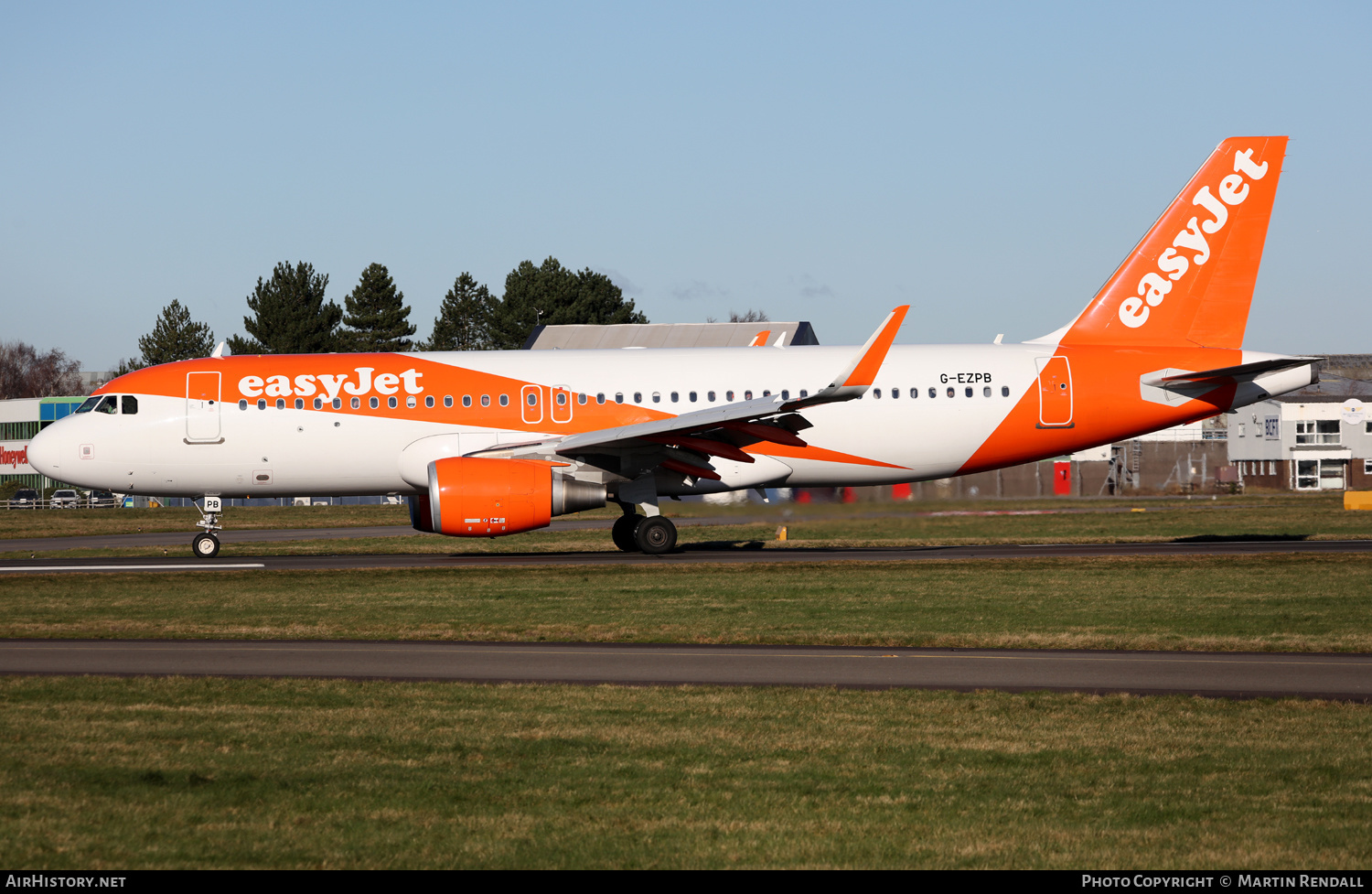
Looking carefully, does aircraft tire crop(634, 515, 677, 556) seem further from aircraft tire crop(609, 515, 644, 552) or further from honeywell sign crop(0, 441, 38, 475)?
honeywell sign crop(0, 441, 38, 475)

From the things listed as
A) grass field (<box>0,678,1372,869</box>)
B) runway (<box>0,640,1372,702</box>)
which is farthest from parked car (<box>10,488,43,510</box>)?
grass field (<box>0,678,1372,869</box>)

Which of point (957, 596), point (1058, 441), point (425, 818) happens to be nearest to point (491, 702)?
point (425, 818)

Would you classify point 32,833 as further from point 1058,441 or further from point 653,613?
point 1058,441

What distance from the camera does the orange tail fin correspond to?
2612 centimetres

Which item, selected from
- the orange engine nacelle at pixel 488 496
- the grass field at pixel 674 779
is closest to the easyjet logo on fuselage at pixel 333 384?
the orange engine nacelle at pixel 488 496

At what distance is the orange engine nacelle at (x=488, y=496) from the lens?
75.8ft

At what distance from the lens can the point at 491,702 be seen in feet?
35.6

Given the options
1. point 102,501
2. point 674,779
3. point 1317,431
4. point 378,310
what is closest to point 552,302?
point 378,310

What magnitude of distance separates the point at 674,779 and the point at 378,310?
8961 centimetres

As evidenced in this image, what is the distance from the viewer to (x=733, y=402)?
25.9 meters

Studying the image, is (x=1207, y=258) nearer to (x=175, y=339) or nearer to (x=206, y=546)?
(x=206, y=546)

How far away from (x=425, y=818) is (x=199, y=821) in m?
1.31

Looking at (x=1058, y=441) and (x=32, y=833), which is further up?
(x=1058, y=441)

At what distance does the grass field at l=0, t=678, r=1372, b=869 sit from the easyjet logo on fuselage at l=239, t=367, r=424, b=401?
48.2 ft
